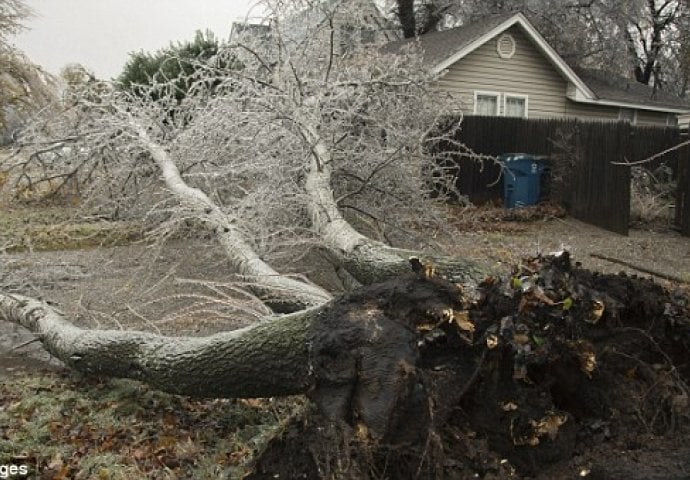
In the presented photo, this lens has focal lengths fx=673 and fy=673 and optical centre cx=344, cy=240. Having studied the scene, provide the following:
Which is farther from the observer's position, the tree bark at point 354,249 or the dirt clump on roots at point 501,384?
the tree bark at point 354,249

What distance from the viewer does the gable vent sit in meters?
16.2

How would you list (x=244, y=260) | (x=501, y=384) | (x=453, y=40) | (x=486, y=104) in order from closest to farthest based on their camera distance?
(x=501, y=384) < (x=244, y=260) < (x=453, y=40) < (x=486, y=104)

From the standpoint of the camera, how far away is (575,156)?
1135cm

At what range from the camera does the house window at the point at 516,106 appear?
16.7 metres

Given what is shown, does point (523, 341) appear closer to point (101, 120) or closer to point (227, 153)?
point (227, 153)

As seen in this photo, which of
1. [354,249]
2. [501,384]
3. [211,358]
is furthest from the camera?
[354,249]

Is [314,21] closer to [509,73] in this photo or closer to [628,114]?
[509,73]

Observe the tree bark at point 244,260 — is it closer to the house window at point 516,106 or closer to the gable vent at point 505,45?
the gable vent at point 505,45

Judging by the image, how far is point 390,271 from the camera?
12.7 feet

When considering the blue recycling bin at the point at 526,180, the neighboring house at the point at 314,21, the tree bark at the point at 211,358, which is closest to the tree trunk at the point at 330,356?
the tree bark at the point at 211,358

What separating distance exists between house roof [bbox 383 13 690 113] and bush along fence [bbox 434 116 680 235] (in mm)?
1961

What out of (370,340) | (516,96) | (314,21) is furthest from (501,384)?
(516,96)

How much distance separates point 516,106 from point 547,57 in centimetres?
143

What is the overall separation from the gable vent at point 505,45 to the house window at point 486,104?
1.00m
